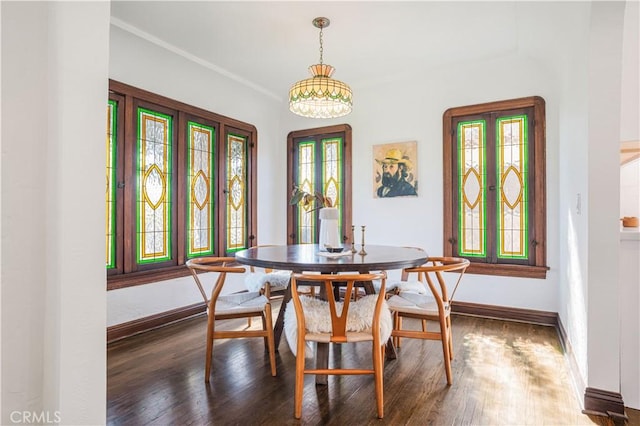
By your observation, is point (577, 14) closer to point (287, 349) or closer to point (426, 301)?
point (426, 301)

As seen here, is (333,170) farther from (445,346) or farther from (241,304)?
(445,346)

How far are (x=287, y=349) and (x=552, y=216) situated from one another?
9.19ft

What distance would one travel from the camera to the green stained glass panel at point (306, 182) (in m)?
5.05

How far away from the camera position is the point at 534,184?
12.4ft

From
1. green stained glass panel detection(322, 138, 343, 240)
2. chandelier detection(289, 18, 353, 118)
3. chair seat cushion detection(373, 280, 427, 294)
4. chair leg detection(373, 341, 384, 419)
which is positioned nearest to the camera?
chair leg detection(373, 341, 384, 419)

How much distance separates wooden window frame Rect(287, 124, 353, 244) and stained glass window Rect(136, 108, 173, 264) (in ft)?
5.78

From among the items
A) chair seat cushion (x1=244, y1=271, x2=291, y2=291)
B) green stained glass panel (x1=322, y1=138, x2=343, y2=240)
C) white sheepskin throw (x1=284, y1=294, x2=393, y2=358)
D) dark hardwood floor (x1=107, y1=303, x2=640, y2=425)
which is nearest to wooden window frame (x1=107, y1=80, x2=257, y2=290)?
dark hardwood floor (x1=107, y1=303, x2=640, y2=425)

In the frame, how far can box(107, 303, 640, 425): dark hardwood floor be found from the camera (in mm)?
1985

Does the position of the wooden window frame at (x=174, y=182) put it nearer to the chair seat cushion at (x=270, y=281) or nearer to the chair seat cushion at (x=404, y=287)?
the chair seat cushion at (x=270, y=281)

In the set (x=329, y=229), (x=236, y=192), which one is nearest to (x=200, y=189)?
(x=236, y=192)

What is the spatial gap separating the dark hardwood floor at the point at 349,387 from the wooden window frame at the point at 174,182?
2.12 feet

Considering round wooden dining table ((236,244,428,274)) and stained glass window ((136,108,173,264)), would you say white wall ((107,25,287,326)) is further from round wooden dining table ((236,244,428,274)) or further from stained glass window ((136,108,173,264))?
round wooden dining table ((236,244,428,274))

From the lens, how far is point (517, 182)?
388 cm

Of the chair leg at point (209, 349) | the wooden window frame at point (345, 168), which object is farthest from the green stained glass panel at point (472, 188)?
the chair leg at point (209, 349)
